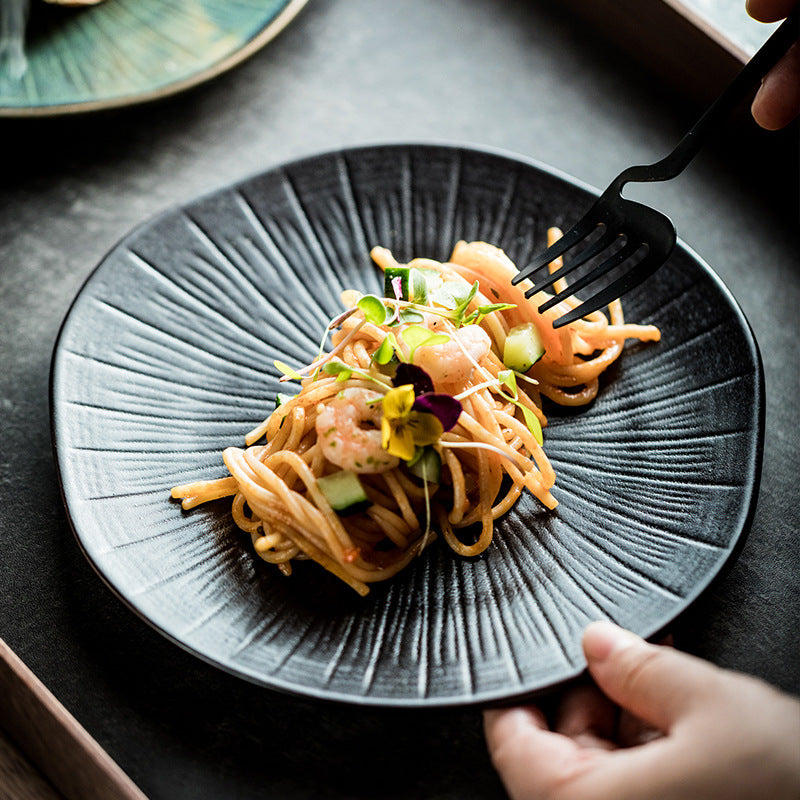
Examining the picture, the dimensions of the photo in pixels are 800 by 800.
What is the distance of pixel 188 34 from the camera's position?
3422mm

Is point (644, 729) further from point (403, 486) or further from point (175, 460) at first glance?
point (175, 460)

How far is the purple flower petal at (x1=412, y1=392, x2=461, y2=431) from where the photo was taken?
7.15 ft

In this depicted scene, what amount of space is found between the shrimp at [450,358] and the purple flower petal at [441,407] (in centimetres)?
13

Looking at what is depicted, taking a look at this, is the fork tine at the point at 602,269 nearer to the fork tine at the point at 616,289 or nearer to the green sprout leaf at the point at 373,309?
the fork tine at the point at 616,289

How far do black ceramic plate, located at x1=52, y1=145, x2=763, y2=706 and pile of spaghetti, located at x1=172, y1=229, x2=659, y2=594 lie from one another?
0.25ft

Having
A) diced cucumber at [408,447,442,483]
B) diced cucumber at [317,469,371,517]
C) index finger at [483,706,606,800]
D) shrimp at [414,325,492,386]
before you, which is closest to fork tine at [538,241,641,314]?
shrimp at [414,325,492,386]

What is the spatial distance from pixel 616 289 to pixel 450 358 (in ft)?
1.96

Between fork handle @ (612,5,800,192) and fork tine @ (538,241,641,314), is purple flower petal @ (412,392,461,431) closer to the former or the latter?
fork tine @ (538,241,641,314)

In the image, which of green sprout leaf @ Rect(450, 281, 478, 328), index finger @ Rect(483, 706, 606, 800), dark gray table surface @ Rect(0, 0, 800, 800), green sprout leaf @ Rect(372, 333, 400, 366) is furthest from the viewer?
green sprout leaf @ Rect(450, 281, 478, 328)

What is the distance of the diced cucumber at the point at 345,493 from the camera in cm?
225

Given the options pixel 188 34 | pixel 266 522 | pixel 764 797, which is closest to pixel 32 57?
pixel 188 34

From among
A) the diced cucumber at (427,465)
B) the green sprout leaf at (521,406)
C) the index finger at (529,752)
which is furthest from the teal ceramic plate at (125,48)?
the index finger at (529,752)

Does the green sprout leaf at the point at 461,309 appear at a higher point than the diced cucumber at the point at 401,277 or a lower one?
higher

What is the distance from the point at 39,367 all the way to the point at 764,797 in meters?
2.54
